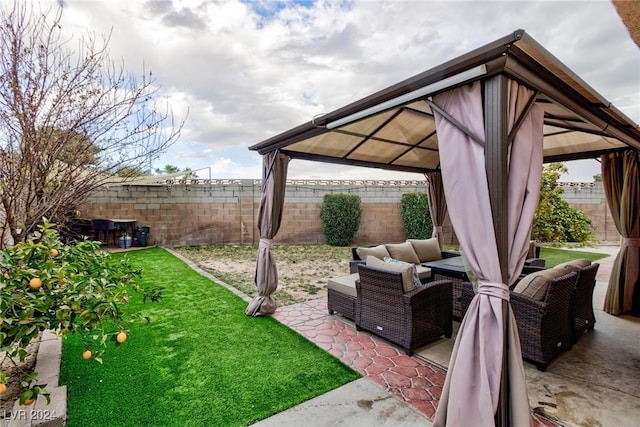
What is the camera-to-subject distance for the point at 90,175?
123 inches

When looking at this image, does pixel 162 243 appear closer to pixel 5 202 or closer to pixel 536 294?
pixel 5 202

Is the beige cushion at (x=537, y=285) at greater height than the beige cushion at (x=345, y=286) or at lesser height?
greater

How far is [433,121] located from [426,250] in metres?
3.09

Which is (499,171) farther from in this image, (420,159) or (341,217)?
(341,217)

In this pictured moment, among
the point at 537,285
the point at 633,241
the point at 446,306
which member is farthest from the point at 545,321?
the point at 633,241

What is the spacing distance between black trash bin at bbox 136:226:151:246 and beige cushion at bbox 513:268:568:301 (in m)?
11.2

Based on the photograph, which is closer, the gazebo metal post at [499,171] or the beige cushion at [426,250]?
the gazebo metal post at [499,171]

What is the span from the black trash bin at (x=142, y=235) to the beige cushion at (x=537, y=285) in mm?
11233

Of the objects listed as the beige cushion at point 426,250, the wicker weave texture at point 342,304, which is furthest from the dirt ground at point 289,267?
the beige cushion at point 426,250

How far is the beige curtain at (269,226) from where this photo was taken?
4.53 meters

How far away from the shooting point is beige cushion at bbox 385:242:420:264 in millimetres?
5582

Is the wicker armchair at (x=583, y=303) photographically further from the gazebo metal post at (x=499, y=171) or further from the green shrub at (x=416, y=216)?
the green shrub at (x=416, y=216)

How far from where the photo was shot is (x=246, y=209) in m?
12.0

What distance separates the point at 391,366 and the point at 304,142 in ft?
9.77
